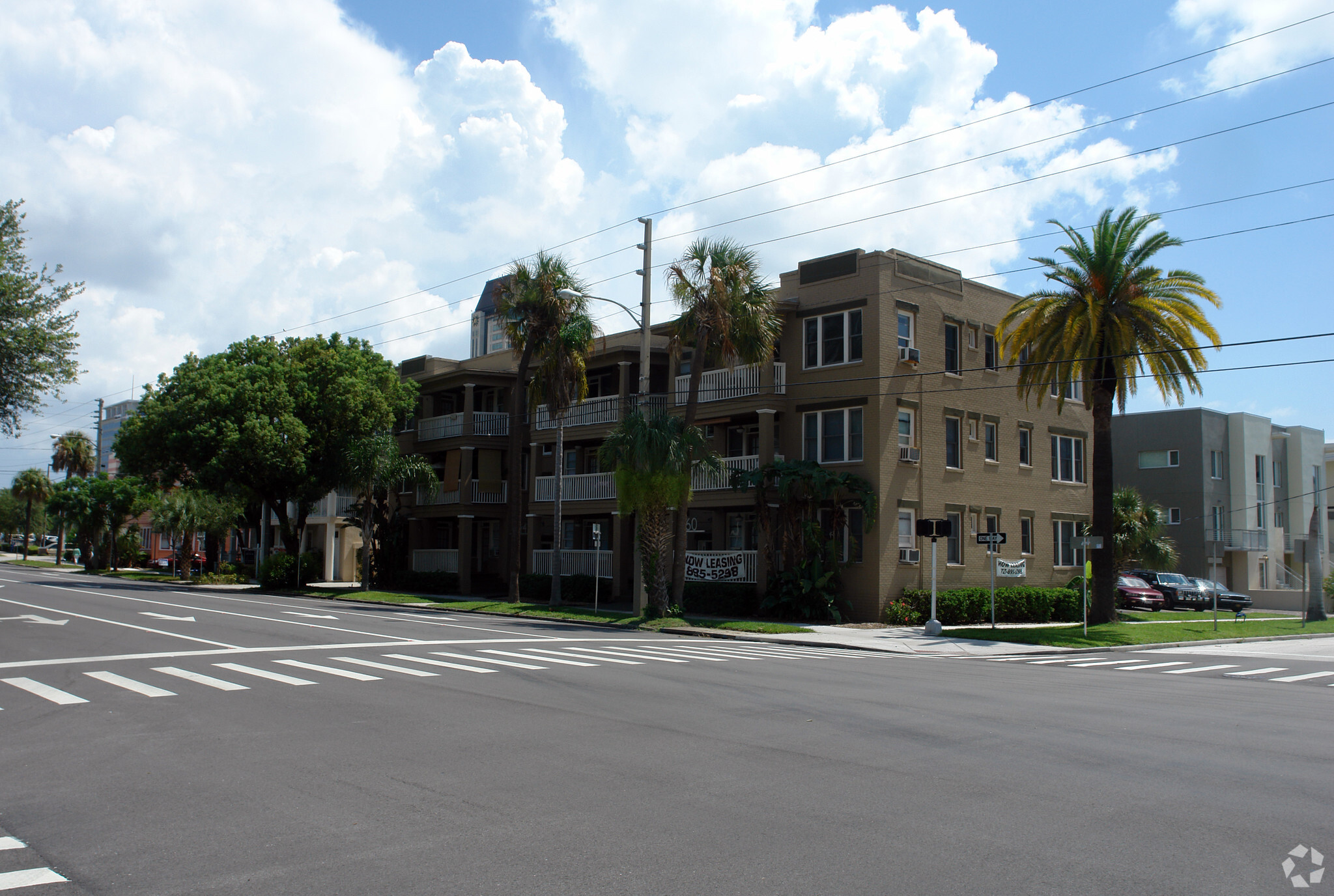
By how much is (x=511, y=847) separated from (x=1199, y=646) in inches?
1003

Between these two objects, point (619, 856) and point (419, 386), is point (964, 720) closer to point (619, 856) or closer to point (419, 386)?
point (619, 856)

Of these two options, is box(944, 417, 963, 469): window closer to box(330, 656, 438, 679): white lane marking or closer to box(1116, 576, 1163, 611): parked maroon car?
box(1116, 576, 1163, 611): parked maroon car

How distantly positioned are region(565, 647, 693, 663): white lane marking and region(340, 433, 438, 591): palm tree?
24.3 meters

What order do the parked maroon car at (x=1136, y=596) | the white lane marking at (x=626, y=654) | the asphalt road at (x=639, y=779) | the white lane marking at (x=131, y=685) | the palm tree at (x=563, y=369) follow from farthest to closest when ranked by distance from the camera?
the parked maroon car at (x=1136, y=596)
the palm tree at (x=563, y=369)
the white lane marking at (x=626, y=654)
the white lane marking at (x=131, y=685)
the asphalt road at (x=639, y=779)

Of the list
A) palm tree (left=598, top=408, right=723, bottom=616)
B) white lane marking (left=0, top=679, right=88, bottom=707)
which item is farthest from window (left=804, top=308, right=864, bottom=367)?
white lane marking (left=0, top=679, right=88, bottom=707)

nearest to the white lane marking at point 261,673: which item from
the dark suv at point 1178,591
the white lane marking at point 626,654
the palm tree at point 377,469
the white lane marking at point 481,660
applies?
the white lane marking at point 481,660

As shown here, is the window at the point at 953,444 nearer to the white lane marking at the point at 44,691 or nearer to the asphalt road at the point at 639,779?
the asphalt road at the point at 639,779

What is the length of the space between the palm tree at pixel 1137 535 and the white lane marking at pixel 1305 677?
1865 cm

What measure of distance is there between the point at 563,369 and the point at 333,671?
57.9ft

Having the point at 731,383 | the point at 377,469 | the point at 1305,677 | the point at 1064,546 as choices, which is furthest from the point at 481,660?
the point at 377,469

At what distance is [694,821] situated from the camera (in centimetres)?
675

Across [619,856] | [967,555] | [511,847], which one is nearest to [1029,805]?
[619,856]

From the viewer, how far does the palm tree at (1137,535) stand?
39688mm

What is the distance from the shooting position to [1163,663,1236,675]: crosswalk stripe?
1872 centimetres
